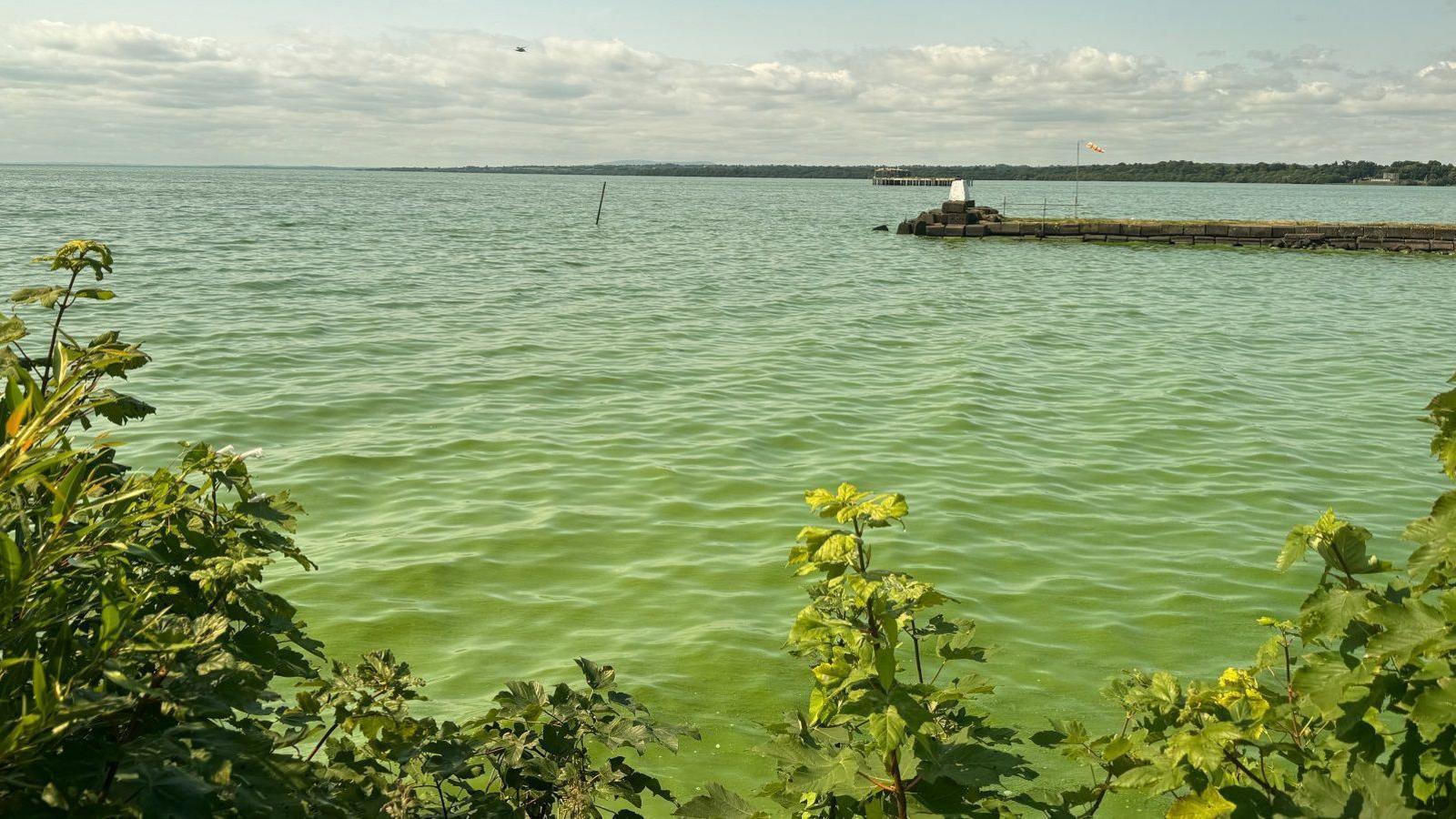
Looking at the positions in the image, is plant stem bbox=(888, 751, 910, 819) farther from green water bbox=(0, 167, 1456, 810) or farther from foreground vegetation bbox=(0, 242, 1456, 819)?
green water bbox=(0, 167, 1456, 810)

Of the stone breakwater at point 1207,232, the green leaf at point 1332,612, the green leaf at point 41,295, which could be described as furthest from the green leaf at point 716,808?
the stone breakwater at point 1207,232

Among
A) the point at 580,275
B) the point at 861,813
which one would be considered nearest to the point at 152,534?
the point at 861,813

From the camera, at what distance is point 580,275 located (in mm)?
26484

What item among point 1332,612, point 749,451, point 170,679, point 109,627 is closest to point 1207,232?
point 749,451

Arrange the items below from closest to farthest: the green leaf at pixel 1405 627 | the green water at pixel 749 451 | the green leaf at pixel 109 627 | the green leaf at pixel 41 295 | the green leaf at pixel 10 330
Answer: the green leaf at pixel 109 627, the green leaf at pixel 1405 627, the green leaf at pixel 10 330, the green leaf at pixel 41 295, the green water at pixel 749 451

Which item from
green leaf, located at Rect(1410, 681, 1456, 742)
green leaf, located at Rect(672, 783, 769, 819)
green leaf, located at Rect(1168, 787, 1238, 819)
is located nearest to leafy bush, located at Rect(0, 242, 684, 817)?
green leaf, located at Rect(672, 783, 769, 819)

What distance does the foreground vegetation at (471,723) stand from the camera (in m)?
1.69

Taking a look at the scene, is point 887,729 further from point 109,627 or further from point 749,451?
point 749,451

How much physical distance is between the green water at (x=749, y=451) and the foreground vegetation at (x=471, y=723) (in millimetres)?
2029

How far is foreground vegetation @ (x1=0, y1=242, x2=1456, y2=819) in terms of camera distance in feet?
5.53

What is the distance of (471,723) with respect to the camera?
A: 2.91 meters

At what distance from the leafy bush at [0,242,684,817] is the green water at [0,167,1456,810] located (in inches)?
78.6

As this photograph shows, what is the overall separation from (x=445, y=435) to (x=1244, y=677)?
28.2 feet

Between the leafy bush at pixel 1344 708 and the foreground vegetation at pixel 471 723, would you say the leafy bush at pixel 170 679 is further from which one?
the leafy bush at pixel 1344 708
